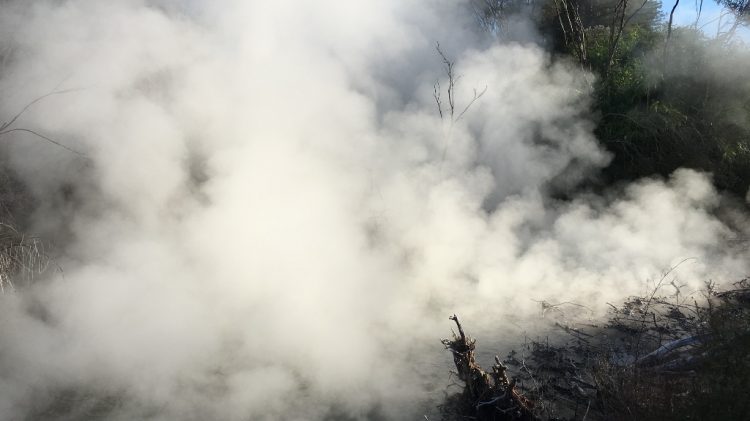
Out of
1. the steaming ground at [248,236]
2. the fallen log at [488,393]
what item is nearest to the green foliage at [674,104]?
the steaming ground at [248,236]

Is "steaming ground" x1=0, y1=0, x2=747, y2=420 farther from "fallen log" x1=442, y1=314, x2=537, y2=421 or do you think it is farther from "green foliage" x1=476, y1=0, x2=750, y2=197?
"green foliage" x1=476, y1=0, x2=750, y2=197

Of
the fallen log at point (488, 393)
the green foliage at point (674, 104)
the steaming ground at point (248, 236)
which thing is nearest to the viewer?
the fallen log at point (488, 393)

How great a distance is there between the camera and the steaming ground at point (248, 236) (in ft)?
11.0

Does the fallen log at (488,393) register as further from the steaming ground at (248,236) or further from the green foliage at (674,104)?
the green foliage at (674,104)

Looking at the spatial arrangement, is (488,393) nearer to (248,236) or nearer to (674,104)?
(248,236)

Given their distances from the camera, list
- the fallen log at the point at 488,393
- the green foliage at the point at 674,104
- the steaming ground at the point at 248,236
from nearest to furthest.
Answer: the fallen log at the point at 488,393
the steaming ground at the point at 248,236
the green foliage at the point at 674,104

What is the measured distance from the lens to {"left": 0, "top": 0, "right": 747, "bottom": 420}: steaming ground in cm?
336

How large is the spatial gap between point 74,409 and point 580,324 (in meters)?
3.81

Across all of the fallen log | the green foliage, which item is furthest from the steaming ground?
the green foliage

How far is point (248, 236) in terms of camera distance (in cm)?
429

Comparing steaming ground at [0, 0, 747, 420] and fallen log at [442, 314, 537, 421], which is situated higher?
steaming ground at [0, 0, 747, 420]

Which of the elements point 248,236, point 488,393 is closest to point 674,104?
point 488,393

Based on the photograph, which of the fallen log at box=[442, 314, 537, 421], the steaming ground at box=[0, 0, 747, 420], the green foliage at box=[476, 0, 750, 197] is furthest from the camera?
the green foliage at box=[476, 0, 750, 197]

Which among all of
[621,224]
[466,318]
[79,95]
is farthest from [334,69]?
[621,224]
